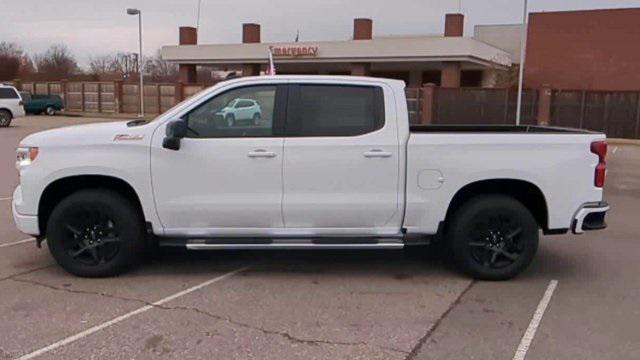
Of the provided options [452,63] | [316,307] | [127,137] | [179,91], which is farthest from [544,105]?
[127,137]

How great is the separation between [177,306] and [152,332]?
0.55m

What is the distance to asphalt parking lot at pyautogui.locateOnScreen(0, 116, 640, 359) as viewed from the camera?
408 centimetres

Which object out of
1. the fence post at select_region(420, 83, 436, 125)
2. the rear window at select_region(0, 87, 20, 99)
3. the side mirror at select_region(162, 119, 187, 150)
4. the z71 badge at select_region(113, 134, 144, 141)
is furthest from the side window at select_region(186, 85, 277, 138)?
the rear window at select_region(0, 87, 20, 99)

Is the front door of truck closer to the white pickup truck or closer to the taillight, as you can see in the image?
the white pickup truck

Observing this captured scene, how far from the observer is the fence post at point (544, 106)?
28.0 meters

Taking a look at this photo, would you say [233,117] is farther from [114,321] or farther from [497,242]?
[497,242]

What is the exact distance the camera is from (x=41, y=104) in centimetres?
4169

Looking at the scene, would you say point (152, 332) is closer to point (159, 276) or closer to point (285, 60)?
point (159, 276)

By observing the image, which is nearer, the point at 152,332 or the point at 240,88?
the point at 152,332

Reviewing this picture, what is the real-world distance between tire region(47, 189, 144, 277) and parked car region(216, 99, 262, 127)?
1.25 meters

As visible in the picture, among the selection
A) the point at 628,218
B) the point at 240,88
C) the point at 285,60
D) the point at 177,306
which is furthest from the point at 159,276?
the point at 285,60

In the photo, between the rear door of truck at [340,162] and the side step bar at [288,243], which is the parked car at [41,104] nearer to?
the side step bar at [288,243]

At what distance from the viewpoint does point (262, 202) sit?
214 inches

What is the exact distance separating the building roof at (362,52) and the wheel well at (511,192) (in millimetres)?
30416
